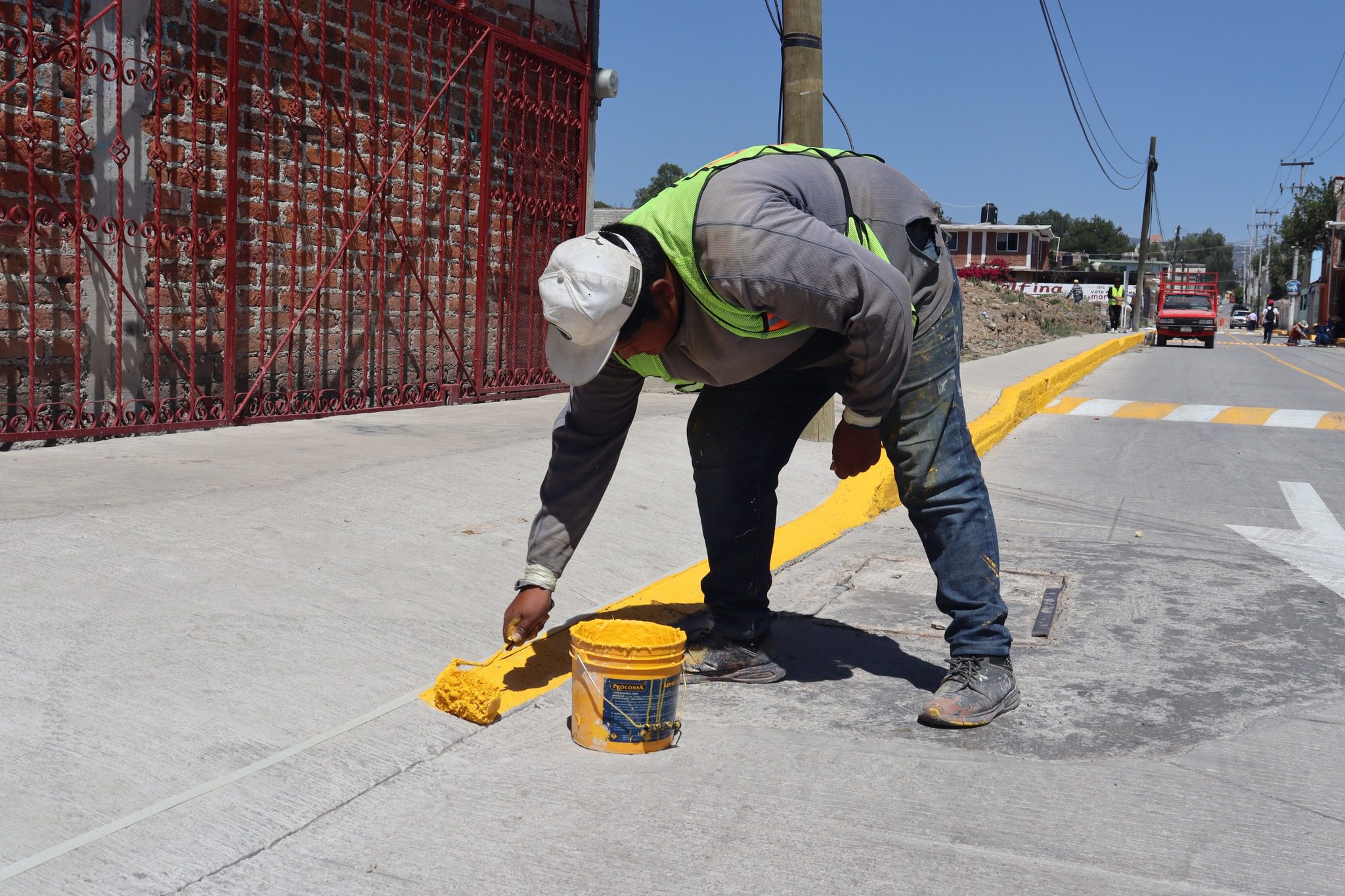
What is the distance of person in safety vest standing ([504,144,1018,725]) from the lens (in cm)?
287

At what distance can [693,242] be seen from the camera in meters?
2.92

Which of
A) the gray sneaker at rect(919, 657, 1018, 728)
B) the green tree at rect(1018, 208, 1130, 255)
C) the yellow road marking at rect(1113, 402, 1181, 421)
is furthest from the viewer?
the green tree at rect(1018, 208, 1130, 255)

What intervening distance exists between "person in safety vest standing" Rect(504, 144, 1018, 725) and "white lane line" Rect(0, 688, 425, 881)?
44cm

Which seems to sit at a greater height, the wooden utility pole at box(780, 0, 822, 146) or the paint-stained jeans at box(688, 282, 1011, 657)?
the wooden utility pole at box(780, 0, 822, 146)

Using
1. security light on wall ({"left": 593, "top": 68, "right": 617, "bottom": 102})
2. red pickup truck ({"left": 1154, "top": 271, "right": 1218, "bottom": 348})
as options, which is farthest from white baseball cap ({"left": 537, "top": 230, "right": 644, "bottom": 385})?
red pickup truck ({"left": 1154, "top": 271, "right": 1218, "bottom": 348})

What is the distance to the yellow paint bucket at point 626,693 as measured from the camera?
10.2ft

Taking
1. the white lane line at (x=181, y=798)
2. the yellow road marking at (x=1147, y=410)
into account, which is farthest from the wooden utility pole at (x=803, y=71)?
the yellow road marking at (x=1147, y=410)

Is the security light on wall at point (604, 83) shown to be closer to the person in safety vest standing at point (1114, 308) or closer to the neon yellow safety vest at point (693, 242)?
the neon yellow safety vest at point (693, 242)

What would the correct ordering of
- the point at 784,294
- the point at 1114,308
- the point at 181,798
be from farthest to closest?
the point at 1114,308, the point at 784,294, the point at 181,798

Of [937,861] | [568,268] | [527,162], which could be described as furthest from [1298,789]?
[527,162]

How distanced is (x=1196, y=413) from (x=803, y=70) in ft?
25.1

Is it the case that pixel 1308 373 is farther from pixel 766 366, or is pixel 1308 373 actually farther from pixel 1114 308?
pixel 1114 308

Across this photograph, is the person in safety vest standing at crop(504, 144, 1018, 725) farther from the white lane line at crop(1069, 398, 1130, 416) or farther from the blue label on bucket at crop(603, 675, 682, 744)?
the white lane line at crop(1069, 398, 1130, 416)

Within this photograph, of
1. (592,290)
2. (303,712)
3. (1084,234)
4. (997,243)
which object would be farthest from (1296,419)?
(1084,234)
